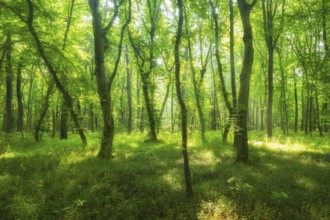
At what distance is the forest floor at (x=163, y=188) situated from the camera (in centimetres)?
542

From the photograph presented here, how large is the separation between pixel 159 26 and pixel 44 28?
25.9ft

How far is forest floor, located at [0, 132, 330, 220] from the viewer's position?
542cm

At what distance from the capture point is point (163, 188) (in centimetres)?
642

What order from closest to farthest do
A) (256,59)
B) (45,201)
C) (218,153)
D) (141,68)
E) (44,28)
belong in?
(45,201), (218,153), (44,28), (141,68), (256,59)

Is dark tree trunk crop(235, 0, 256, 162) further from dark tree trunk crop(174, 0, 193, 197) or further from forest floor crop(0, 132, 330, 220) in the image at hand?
dark tree trunk crop(174, 0, 193, 197)

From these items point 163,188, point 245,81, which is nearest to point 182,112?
point 163,188

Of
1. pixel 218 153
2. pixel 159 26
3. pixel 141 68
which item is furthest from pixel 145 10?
pixel 218 153

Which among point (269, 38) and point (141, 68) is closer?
point (141, 68)

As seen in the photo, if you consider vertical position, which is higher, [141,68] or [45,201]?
[141,68]

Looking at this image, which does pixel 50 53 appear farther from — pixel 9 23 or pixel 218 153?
pixel 218 153

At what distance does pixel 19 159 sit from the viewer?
9.07 meters

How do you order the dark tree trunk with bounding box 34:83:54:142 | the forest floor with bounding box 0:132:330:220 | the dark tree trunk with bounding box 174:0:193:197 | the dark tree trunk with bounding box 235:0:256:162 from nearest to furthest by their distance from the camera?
the forest floor with bounding box 0:132:330:220 → the dark tree trunk with bounding box 174:0:193:197 → the dark tree trunk with bounding box 235:0:256:162 → the dark tree trunk with bounding box 34:83:54:142

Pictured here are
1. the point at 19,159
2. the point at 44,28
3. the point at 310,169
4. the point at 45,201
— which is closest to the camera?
the point at 45,201

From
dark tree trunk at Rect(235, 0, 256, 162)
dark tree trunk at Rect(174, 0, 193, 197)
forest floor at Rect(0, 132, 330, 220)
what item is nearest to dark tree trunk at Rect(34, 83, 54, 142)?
forest floor at Rect(0, 132, 330, 220)
